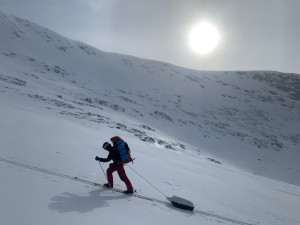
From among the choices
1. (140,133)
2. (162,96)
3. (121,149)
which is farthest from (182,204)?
(162,96)

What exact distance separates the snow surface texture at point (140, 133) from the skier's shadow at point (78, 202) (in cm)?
3

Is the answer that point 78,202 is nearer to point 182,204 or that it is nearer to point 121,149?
point 121,149

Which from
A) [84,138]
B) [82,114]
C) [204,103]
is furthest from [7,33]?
[84,138]

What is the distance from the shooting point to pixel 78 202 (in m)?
6.00

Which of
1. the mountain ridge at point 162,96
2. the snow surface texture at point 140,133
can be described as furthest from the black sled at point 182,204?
the mountain ridge at point 162,96

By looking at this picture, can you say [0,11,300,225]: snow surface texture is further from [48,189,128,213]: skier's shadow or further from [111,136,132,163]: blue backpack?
[111,136,132,163]: blue backpack

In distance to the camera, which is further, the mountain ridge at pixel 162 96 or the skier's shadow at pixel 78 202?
the mountain ridge at pixel 162 96

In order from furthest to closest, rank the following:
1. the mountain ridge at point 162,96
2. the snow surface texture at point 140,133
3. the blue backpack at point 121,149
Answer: the mountain ridge at point 162,96 → the blue backpack at point 121,149 → the snow surface texture at point 140,133

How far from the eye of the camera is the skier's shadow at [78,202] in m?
5.40

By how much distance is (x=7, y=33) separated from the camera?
48562mm

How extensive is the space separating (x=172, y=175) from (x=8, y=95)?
14.8 m

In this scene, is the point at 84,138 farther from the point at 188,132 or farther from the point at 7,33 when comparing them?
the point at 7,33

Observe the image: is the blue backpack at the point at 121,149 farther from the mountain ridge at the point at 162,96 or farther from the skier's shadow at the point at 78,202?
the mountain ridge at the point at 162,96

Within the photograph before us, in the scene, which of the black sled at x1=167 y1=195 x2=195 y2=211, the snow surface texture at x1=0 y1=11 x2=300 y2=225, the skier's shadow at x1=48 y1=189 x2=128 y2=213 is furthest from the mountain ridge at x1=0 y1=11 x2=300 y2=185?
the skier's shadow at x1=48 y1=189 x2=128 y2=213
